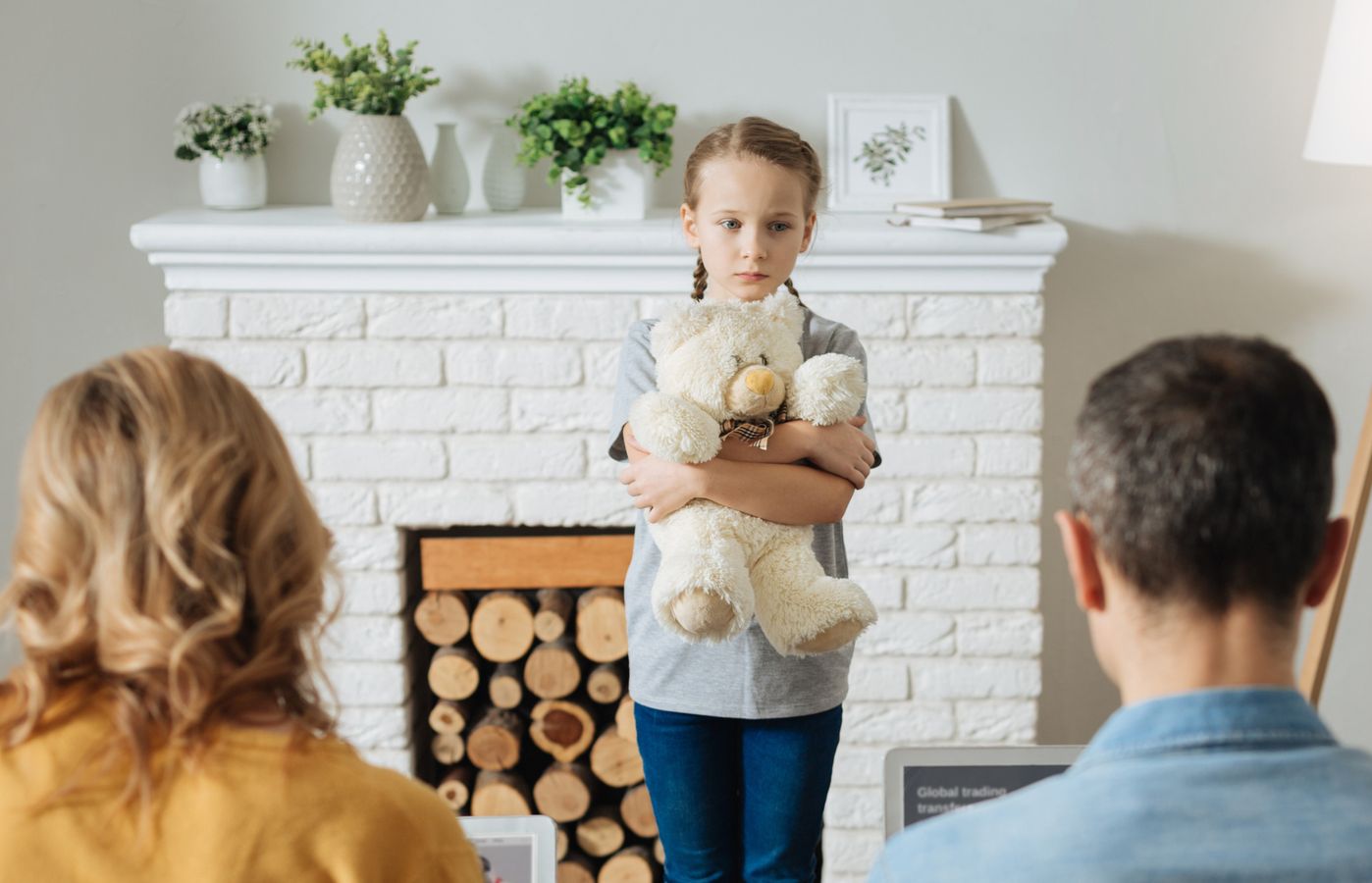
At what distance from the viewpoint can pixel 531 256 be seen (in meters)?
2.28

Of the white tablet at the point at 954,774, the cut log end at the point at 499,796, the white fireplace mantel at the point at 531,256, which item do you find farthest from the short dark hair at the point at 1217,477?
the cut log end at the point at 499,796

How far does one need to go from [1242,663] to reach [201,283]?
77.6 inches

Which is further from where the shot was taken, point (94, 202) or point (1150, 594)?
point (94, 202)

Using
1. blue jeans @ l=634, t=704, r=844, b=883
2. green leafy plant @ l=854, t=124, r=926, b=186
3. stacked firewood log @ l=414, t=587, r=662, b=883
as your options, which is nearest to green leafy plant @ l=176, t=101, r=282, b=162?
stacked firewood log @ l=414, t=587, r=662, b=883

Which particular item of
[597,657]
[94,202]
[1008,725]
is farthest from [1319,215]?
[94,202]

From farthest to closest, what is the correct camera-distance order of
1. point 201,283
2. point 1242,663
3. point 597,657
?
1. point 597,657
2. point 201,283
3. point 1242,663

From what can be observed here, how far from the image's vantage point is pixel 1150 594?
0.79 m

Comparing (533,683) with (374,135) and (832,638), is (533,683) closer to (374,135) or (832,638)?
(374,135)

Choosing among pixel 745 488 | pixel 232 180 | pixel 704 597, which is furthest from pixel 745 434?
pixel 232 180

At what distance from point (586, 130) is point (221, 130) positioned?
2.20 ft

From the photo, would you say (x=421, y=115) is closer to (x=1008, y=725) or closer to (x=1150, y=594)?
A: (x=1008, y=725)

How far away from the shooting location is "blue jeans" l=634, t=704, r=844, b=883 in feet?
5.10

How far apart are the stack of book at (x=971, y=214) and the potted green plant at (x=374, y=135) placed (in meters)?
0.85

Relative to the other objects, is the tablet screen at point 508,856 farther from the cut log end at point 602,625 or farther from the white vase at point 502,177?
the white vase at point 502,177
